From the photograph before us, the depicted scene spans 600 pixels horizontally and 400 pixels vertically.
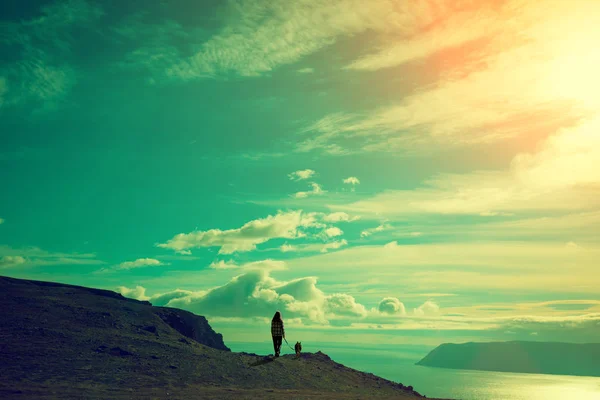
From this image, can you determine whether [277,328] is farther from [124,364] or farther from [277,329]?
[124,364]

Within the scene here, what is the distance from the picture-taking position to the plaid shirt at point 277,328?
53281mm

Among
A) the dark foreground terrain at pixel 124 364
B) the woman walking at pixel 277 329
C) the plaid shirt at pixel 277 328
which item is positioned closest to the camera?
the woman walking at pixel 277 329

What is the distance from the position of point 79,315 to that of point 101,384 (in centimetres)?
5212

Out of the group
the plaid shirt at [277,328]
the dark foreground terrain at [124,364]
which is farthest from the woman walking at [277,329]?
the dark foreground terrain at [124,364]

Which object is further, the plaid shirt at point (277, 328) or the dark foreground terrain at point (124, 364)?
the dark foreground terrain at point (124, 364)

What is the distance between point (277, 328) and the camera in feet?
176

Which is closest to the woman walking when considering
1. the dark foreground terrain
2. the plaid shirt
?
the plaid shirt

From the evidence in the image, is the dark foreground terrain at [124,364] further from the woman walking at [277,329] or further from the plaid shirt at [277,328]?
the plaid shirt at [277,328]

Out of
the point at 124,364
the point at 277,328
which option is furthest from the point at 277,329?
the point at 124,364

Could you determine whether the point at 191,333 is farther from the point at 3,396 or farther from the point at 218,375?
the point at 3,396

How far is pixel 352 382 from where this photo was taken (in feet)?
373

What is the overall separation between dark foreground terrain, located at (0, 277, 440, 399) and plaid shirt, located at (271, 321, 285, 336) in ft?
77.6

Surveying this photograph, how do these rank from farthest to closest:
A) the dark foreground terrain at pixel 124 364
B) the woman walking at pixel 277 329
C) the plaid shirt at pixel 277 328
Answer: the dark foreground terrain at pixel 124 364, the plaid shirt at pixel 277 328, the woman walking at pixel 277 329

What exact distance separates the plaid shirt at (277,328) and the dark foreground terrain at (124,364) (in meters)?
23.6
